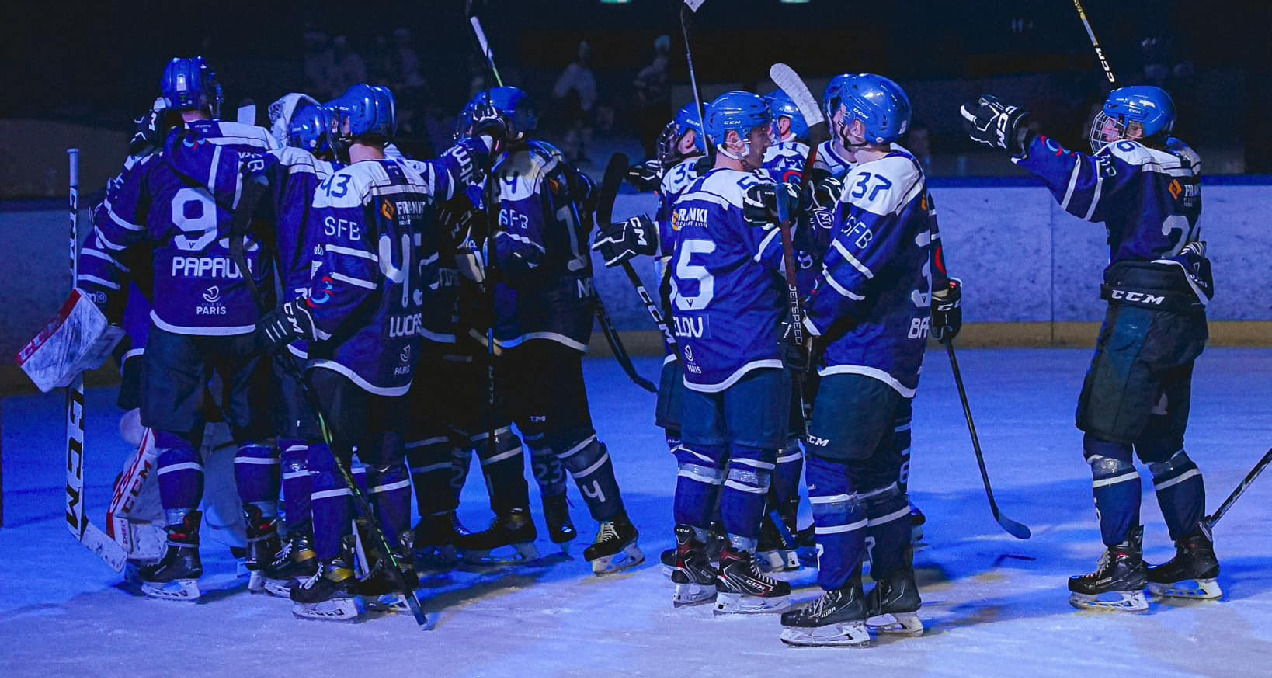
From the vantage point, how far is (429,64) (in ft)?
39.9

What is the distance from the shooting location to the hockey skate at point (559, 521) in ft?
19.1

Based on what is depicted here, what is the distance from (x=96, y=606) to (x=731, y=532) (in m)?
2.06

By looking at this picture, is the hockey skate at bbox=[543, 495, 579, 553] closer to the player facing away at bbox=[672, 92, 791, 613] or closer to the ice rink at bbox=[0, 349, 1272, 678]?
the ice rink at bbox=[0, 349, 1272, 678]

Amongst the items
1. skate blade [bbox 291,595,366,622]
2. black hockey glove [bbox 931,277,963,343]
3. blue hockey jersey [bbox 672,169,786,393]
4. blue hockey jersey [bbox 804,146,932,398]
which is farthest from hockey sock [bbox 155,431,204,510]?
black hockey glove [bbox 931,277,963,343]

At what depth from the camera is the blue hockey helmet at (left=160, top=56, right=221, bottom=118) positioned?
5309 mm

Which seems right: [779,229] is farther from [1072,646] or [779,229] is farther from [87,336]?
[87,336]

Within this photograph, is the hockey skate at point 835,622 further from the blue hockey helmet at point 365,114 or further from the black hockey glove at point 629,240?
the blue hockey helmet at point 365,114

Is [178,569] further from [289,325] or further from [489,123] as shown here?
[489,123]

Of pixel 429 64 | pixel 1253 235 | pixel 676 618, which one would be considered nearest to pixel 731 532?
pixel 676 618

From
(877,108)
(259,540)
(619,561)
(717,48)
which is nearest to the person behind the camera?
(877,108)

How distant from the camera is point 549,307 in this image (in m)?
5.70

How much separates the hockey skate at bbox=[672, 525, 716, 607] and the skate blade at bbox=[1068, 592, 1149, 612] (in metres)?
1.14

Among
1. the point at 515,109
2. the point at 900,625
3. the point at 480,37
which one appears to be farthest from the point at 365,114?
the point at 900,625

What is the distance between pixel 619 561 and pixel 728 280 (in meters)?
1.20
